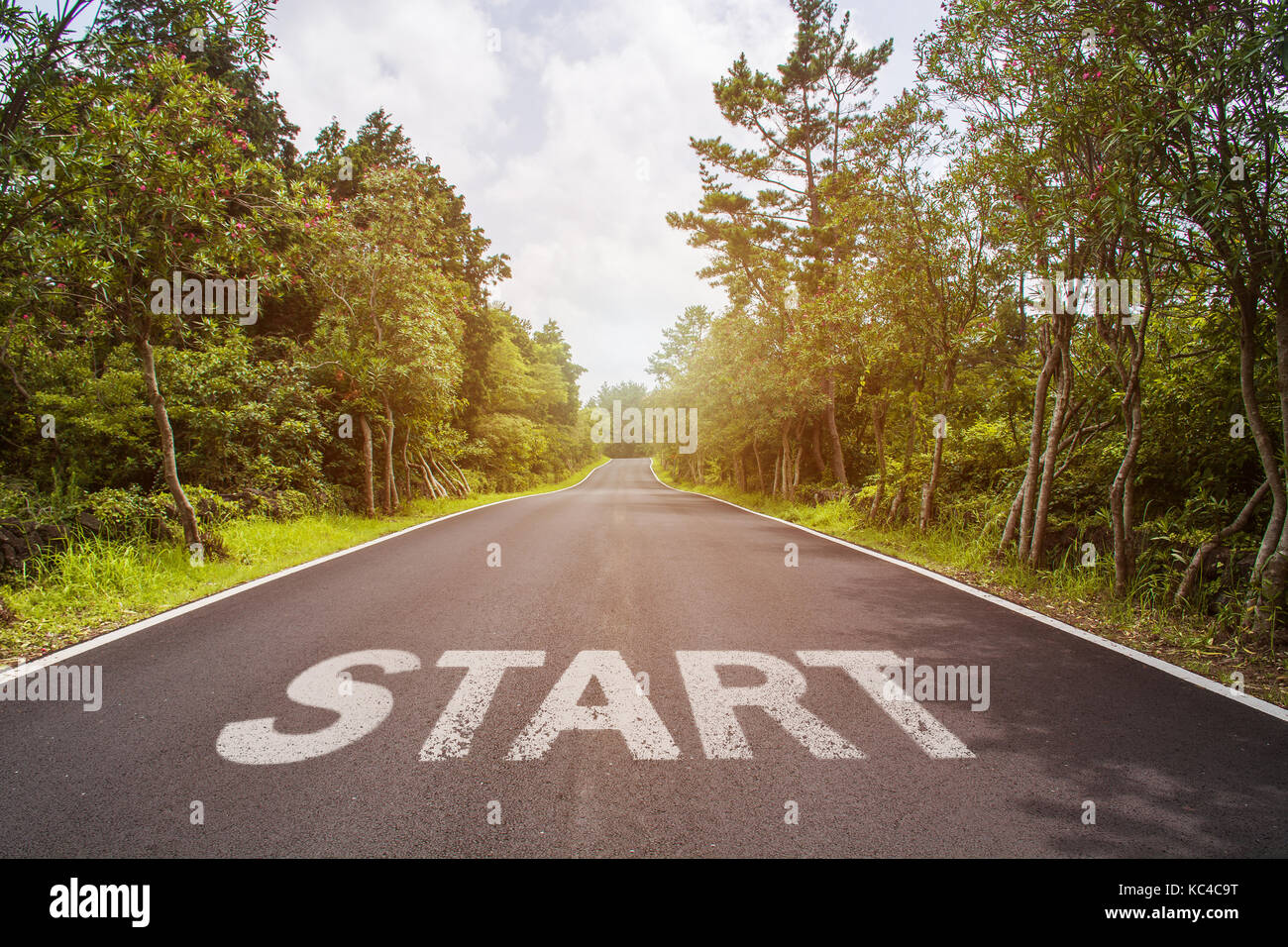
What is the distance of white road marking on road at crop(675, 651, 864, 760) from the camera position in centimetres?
316

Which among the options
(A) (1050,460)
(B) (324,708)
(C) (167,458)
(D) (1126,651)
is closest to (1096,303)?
(A) (1050,460)

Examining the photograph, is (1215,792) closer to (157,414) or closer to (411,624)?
(411,624)

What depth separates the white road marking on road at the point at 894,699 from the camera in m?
3.19

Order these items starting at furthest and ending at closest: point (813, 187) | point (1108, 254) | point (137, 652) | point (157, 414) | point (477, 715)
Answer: point (813, 187)
point (157, 414)
point (1108, 254)
point (137, 652)
point (477, 715)

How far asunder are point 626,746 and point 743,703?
884 millimetres

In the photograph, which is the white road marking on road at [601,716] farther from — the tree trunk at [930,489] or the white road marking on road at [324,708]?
the tree trunk at [930,489]

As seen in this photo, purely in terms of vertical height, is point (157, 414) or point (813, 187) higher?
point (813, 187)

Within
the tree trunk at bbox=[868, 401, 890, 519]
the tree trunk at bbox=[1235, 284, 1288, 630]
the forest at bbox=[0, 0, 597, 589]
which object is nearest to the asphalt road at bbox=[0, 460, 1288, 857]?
the tree trunk at bbox=[1235, 284, 1288, 630]

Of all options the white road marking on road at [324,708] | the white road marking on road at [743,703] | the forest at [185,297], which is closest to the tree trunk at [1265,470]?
the white road marking on road at [743,703]

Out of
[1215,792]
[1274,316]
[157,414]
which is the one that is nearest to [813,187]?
[1274,316]
